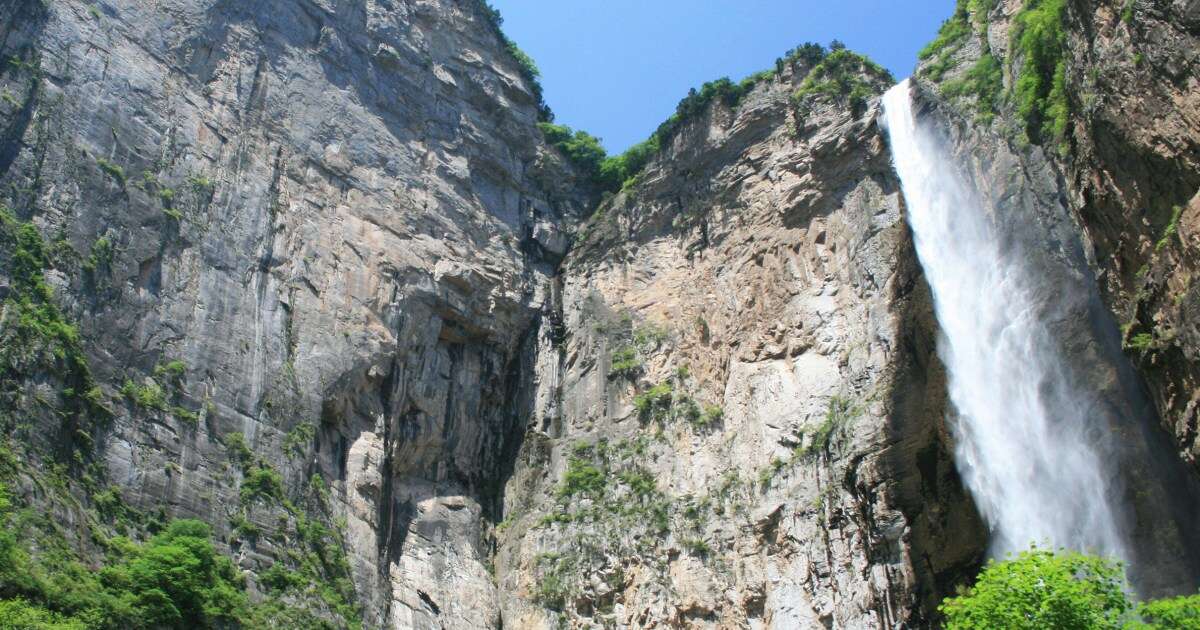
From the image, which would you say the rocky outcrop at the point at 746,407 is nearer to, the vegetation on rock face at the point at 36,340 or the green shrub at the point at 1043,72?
the green shrub at the point at 1043,72

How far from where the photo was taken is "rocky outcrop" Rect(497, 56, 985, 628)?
22297 mm

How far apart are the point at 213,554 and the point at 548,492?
9.53m

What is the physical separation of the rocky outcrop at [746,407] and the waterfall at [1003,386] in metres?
0.59

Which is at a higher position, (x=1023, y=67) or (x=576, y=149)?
(x=576, y=149)

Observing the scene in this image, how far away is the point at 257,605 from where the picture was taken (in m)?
20.7

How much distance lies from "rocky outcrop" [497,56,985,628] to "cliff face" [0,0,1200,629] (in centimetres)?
8

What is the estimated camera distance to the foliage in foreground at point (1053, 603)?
12.8 meters

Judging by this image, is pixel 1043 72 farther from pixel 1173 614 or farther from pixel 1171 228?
pixel 1173 614

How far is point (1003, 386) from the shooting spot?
22984mm

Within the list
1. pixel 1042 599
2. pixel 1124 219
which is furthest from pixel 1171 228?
pixel 1042 599

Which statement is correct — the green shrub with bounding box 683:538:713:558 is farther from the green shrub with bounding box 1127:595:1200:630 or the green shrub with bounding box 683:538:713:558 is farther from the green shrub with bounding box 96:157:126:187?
the green shrub with bounding box 96:157:126:187

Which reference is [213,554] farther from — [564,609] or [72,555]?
[564,609]

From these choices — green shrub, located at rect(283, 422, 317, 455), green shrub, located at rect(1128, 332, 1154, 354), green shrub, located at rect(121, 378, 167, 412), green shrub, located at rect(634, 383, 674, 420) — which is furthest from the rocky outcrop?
green shrub, located at rect(121, 378, 167, 412)

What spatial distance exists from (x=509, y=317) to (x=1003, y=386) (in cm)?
1379
